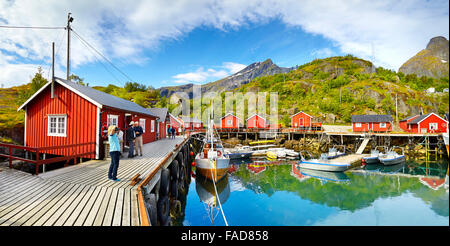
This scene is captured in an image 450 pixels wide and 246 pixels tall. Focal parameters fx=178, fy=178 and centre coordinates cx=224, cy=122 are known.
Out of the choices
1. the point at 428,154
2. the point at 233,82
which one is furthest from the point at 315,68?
the point at 428,154

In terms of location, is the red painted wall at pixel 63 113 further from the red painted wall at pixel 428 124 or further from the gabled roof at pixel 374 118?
the red painted wall at pixel 428 124

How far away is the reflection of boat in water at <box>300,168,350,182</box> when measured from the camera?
46.8ft

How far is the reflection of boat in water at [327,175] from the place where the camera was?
46.8 ft

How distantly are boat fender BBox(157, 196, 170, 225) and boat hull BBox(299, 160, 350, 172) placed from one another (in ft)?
46.5

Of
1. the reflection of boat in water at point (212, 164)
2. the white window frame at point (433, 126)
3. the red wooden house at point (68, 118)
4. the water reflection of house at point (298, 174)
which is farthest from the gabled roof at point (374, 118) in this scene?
the red wooden house at point (68, 118)

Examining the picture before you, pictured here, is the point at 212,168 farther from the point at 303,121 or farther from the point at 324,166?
the point at 303,121

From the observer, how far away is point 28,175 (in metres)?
6.04

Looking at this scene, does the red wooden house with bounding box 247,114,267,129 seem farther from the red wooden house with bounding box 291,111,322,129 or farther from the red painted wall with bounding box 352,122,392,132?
the red painted wall with bounding box 352,122,392,132

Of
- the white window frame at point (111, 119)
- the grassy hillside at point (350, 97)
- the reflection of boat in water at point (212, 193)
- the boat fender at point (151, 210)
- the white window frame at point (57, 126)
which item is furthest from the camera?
the grassy hillside at point (350, 97)

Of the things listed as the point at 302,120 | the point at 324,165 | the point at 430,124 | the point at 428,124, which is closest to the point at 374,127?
the point at 428,124

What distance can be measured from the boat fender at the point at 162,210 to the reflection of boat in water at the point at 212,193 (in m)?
2.45

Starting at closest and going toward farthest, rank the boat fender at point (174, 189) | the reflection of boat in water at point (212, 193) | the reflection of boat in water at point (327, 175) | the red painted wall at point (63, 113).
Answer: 1. the reflection of boat in water at point (212, 193)
2. the red painted wall at point (63, 113)
3. the boat fender at point (174, 189)
4. the reflection of boat in water at point (327, 175)

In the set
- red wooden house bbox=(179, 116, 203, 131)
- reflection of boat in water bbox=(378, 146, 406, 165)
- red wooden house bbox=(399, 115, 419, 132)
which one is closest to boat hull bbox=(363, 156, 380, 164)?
reflection of boat in water bbox=(378, 146, 406, 165)
